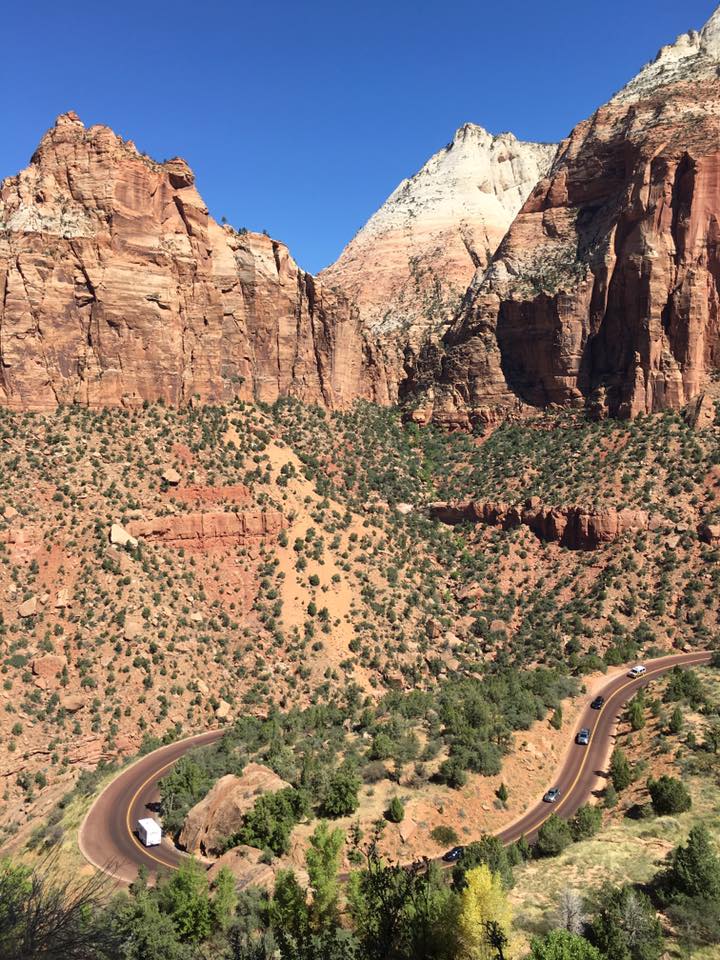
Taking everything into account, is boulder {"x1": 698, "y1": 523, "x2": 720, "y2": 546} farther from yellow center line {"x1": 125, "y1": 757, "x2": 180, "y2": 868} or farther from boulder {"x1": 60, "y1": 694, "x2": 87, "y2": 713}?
boulder {"x1": 60, "y1": 694, "x2": 87, "y2": 713}

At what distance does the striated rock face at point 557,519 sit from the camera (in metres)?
56.2

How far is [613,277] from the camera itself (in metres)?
68.3

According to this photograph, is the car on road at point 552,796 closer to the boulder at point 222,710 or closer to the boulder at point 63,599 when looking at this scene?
the boulder at point 222,710

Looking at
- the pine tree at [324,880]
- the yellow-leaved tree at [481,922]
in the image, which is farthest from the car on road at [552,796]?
the yellow-leaved tree at [481,922]

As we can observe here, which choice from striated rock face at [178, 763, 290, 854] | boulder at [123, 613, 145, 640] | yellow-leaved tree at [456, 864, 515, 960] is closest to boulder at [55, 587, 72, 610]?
boulder at [123, 613, 145, 640]

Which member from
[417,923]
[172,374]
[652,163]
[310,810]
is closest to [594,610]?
[310,810]

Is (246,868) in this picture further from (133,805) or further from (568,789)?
(568,789)

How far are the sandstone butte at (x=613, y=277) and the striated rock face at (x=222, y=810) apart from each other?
167ft

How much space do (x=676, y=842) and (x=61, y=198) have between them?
59.2 m

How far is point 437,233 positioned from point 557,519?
7471 centimetres

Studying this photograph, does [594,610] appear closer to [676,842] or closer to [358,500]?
[358,500]

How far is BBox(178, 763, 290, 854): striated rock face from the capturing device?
27.5m

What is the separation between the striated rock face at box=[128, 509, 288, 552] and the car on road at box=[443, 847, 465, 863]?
29642mm

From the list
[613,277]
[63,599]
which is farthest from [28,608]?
[613,277]
